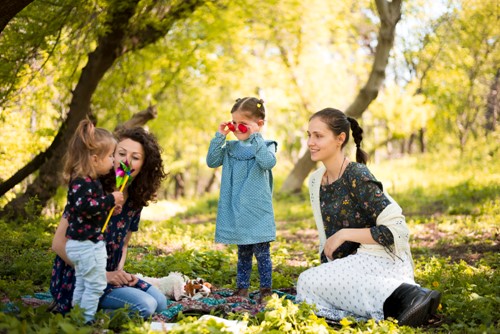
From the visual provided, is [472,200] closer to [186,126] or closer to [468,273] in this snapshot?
[468,273]

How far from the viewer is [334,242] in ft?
13.3

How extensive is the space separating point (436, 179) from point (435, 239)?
636 cm

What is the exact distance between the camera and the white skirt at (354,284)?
378 cm

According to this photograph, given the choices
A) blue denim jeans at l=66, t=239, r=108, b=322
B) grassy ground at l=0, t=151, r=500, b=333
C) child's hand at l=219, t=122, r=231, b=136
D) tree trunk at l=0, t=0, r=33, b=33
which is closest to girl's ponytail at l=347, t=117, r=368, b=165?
child's hand at l=219, t=122, r=231, b=136

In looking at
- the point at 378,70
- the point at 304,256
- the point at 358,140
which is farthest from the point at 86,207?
the point at 378,70

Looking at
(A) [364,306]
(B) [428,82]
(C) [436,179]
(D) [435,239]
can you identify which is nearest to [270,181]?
(A) [364,306]

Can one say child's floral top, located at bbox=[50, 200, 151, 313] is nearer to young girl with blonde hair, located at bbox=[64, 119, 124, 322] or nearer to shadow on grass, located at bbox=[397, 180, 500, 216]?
young girl with blonde hair, located at bbox=[64, 119, 124, 322]

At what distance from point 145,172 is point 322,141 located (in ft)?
4.34

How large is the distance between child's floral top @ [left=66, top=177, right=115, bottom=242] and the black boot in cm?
192

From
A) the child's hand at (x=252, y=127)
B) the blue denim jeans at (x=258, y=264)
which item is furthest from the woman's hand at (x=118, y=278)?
the child's hand at (x=252, y=127)

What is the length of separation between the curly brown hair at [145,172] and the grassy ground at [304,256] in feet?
3.13

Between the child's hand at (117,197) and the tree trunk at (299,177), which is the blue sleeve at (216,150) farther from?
the tree trunk at (299,177)

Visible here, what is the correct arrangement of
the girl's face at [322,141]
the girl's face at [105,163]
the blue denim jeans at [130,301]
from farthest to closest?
the girl's face at [322,141] < the blue denim jeans at [130,301] < the girl's face at [105,163]

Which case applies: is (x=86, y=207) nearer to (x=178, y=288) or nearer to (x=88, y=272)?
(x=88, y=272)
